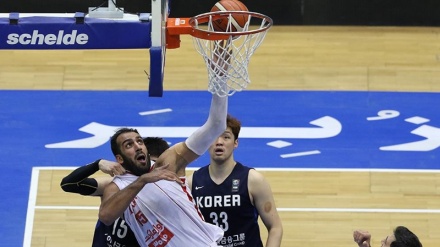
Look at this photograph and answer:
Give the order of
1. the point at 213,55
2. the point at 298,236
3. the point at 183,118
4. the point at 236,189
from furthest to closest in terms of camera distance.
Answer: the point at 183,118 < the point at 298,236 < the point at 236,189 < the point at 213,55

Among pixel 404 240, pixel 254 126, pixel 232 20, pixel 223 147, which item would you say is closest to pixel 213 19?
pixel 232 20

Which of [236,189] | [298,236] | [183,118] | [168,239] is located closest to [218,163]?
[236,189]

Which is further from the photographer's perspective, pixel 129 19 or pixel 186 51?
pixel 186 51

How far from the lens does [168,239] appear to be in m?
6.74

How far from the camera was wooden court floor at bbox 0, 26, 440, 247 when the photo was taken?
10023mm

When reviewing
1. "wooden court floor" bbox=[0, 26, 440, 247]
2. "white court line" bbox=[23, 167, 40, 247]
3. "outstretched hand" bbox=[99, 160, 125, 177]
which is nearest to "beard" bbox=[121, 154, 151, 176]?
"outstretched hand" bbox=[99, 160, 125, 177]

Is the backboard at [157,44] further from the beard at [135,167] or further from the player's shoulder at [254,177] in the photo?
the player's shoulder at [254,177]

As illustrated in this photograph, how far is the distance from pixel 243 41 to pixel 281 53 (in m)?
6.59

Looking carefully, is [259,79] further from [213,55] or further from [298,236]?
[213,55]

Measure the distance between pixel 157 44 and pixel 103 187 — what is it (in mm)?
1556

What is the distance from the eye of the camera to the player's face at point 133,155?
6.80 metres

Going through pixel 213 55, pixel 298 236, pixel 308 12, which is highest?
pixel 213 55

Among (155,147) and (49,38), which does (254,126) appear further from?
(49,38)

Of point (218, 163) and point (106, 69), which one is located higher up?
point (218, 163)
